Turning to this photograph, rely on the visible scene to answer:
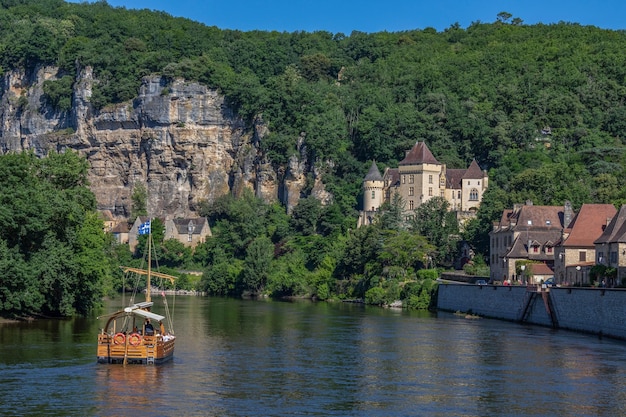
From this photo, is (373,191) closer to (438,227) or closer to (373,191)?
(373,191)

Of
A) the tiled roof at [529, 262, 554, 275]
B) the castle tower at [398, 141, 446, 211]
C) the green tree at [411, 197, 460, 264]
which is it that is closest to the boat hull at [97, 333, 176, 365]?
the tiled roof at [529, 262, 554, 275]

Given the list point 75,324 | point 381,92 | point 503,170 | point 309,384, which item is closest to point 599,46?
point 381,92

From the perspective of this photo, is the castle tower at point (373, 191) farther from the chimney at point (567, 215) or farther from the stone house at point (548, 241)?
the chimney at point (567, 215)

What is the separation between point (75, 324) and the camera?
2739 inches

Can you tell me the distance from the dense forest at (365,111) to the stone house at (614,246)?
86.1 feet

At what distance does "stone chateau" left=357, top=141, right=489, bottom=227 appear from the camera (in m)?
135

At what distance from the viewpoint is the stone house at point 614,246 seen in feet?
237

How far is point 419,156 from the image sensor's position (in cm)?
13600

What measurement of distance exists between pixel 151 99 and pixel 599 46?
6905 centimetres

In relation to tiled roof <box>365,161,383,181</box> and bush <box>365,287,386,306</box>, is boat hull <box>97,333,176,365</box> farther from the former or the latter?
tiled roof <box>365,161,383,181</box>

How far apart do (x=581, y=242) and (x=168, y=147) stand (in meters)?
91.2

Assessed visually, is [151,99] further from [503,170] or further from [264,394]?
[264,394]

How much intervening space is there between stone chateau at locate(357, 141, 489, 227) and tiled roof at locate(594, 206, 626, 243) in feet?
181

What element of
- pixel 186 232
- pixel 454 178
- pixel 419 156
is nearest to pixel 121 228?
pixel 186 232
